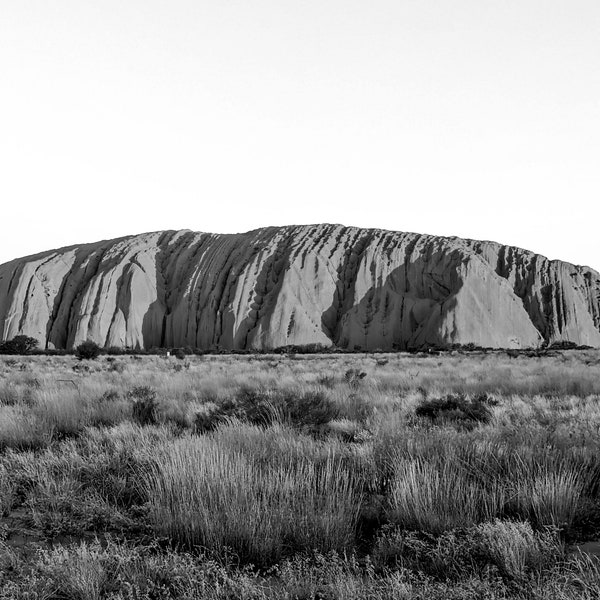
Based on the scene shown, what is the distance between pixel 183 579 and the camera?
116 inches

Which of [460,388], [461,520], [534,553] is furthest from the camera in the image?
[460,388]

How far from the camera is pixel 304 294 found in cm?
7362

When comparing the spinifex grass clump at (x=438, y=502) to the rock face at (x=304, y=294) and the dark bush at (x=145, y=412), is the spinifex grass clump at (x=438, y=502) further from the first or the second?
the rock face at (x=304, y=294)

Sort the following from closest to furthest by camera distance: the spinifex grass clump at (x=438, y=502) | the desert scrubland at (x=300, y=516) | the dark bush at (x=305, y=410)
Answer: the desert scrubland at (x=300, y=516), the spinifex grass clump at (x=438, y=502), the dark bush at (x=305, y=410)

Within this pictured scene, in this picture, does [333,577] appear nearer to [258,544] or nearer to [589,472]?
[258,544]

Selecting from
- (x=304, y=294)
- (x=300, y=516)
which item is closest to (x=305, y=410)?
(x=300, y=516)

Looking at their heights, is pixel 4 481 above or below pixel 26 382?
above

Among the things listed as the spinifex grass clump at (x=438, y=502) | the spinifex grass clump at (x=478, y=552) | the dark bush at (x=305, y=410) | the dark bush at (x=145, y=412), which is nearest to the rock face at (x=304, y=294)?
the dark bush at (x=305, y=410)

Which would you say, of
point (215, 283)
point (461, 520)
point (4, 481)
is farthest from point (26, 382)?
point (215, 283)

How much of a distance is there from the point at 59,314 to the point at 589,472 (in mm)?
82639

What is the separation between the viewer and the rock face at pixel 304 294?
7000 centimetres

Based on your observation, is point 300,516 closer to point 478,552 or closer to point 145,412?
point 478,552

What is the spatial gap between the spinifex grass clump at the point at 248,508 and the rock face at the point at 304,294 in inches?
2485

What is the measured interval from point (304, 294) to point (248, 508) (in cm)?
6993
